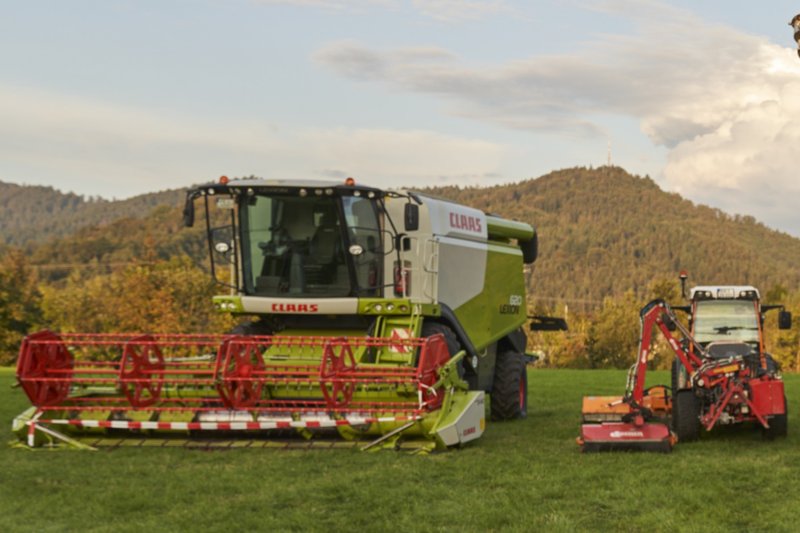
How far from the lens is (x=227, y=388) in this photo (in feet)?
35.5

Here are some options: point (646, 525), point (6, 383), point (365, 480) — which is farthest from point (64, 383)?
point (6, 383)

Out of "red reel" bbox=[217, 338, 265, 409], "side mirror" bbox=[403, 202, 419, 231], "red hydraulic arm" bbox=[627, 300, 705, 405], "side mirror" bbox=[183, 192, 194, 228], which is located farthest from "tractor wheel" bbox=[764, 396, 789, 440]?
"side mirror" bbox=[183, 192, 194, 228]

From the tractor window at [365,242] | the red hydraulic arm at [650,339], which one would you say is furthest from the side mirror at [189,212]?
the red hydraulic arm at [650,339]

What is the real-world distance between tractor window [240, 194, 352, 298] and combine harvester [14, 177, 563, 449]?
0.05ft

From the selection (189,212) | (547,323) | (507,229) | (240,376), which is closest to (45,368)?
(240,376)

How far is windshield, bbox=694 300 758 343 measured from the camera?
14273mm

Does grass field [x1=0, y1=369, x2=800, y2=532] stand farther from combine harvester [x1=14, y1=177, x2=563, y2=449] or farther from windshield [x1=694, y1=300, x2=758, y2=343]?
windshield [x1=694, y1=300, x2=758, y2=343]

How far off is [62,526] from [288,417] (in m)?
3.69

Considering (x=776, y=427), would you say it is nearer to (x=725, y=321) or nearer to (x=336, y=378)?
(x=725, y=321)

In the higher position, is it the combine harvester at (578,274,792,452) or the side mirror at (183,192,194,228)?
the side mirror at (183,192,194,228)

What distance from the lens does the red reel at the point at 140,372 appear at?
1091 cm

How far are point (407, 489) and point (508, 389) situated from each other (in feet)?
22.6

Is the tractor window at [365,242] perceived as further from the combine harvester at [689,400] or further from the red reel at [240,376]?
the combine harvester at [689,400]

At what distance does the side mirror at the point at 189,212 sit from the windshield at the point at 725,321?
7209 millimetres
